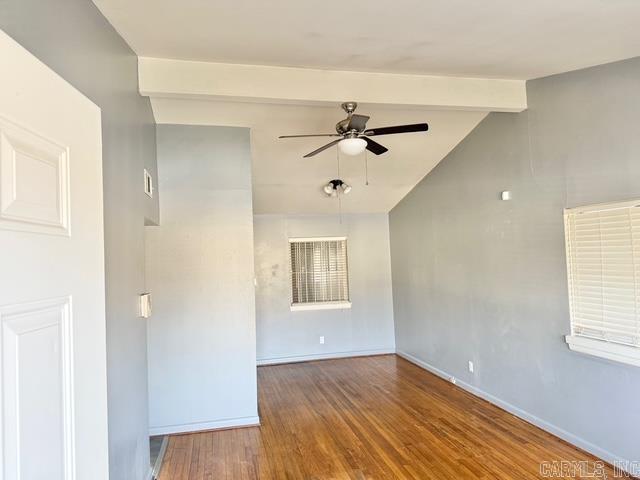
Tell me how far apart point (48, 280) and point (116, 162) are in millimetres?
1397

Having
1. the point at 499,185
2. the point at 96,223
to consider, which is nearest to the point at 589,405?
the point at 499,185

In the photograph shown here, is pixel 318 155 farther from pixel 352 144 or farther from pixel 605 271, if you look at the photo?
pixel 605 271

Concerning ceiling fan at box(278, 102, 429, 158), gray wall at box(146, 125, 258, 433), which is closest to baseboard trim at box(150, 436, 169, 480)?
gray wall at box(146, 125, 258, 433)

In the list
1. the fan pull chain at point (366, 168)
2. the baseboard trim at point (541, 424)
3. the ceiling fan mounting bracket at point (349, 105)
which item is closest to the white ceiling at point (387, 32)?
the ceiling fan mounting bracket at point (349, 105)

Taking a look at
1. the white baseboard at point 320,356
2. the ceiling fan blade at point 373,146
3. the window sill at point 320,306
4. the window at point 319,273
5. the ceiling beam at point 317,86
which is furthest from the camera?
the window at point 319,273

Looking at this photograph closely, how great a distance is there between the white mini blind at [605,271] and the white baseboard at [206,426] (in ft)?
9.67

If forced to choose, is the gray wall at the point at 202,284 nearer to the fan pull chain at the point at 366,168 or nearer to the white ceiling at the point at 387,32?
the white ceiling at the point at 387,32

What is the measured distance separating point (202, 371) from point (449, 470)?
2.23 meters

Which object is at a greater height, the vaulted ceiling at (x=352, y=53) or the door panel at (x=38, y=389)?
the vaulted ceiling at (x=352, y=53)

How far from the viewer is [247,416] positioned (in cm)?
364

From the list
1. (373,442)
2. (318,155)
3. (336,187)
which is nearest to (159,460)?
(373,442)

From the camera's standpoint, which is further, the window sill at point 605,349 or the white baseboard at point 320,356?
the white baseboard at point 320,356

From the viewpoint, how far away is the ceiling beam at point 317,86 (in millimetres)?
2723

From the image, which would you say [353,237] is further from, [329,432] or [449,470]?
[449,470]
